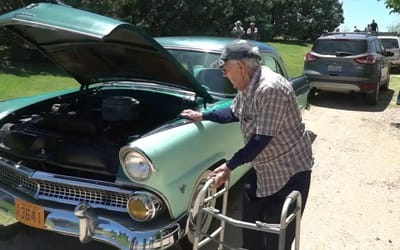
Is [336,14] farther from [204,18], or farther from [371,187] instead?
[371,187]

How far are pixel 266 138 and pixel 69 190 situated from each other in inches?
60.4

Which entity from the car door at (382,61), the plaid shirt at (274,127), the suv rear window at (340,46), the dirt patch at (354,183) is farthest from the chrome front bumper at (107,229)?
the car door at (382,61)

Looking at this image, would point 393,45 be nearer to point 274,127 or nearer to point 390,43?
point 390,43

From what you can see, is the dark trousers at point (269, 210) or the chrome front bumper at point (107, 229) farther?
the chrome front bumper at point (107, 229)

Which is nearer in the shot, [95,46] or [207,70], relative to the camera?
[95,46]

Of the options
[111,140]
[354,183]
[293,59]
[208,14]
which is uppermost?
[208,14]

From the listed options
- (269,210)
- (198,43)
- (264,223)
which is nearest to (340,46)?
(198,43)

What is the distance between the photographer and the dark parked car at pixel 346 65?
34.2ft

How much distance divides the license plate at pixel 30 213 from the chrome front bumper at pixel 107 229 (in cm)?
5

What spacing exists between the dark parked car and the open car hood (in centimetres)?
727

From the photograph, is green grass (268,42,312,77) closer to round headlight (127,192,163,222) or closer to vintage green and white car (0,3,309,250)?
vintage green and white car (0,3,309,250)

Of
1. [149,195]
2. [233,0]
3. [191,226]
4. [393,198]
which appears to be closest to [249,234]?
[191,226]

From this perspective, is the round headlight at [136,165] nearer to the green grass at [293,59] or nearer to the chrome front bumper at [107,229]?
the chrome front bumper at [107,229]

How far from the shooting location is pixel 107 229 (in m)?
2.97
